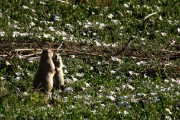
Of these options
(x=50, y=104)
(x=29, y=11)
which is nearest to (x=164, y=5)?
(x=29, y=11)

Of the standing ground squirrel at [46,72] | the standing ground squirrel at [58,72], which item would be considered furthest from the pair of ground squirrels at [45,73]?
the standing ground squirrel at [58,72]

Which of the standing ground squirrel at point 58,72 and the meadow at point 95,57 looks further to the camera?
the standing ground squirrel at point 58,72

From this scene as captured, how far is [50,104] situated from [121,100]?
1.38 meters

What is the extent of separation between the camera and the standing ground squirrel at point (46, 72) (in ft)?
33.9

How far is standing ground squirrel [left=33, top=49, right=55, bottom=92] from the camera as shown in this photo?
10.3 m

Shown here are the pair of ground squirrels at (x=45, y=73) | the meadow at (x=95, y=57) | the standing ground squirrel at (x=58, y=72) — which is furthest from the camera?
the standing ground squirrel at (x=58, y=72)

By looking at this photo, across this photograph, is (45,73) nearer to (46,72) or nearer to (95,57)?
(46,72)

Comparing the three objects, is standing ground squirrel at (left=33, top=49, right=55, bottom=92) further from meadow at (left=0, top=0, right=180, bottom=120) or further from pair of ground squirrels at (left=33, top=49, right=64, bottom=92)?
meadow at (left=0, top=0, right=180, bottom=120)

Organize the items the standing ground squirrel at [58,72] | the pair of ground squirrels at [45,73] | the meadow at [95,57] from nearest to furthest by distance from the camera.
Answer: the meadow at [95,57] → the pair of ground squirrels at [45,73] → the standing ground squirrel at [58,72]

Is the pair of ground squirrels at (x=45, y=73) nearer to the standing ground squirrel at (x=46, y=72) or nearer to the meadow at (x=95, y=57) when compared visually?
the standing ground squirrel at (x=46, y=72)

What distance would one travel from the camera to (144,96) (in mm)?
11227

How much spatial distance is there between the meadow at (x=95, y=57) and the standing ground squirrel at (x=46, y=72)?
0.22 m

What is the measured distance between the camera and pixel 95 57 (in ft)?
45.0

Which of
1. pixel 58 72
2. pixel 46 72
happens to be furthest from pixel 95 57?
pixel 46 72
